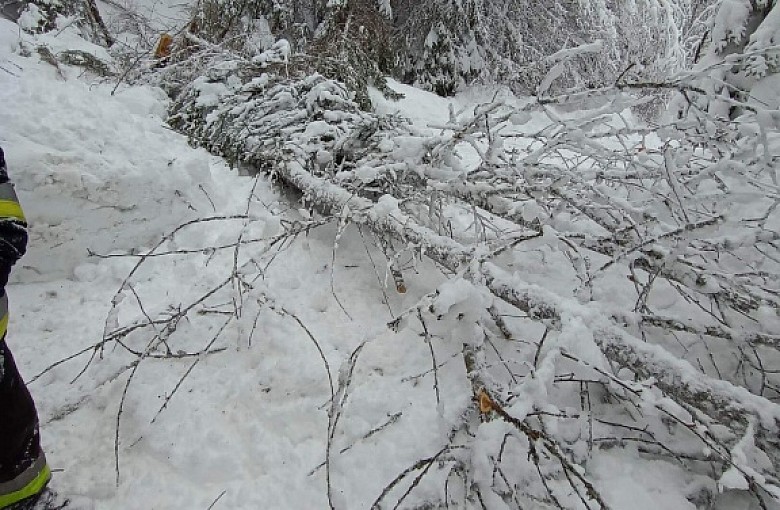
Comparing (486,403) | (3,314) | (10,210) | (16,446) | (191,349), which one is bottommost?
(191,349)

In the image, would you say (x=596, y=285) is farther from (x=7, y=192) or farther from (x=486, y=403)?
(x=7, y=192)

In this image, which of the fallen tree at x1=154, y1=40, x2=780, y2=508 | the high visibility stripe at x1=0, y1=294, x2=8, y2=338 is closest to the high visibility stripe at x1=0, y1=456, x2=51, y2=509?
the high visibility stripe at x1=0, y1=294, x2=8, y2=338

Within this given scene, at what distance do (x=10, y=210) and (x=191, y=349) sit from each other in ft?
2.71

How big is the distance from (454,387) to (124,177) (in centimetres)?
196

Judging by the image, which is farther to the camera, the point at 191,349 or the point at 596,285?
the point at 596,285

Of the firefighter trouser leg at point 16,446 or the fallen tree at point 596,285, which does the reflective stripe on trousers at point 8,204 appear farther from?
the fallen tree at point 596,285

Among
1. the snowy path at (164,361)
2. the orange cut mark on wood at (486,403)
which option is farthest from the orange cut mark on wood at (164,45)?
the orange cut mark on wood at (486,403)

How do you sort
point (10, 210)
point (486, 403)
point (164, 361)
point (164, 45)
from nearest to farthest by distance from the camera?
1. point (486, 403)
2. point (10, 210)
3. point (164, 361)
4. point (164, 45)

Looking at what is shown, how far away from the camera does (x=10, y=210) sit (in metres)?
1.43

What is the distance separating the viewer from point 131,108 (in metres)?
3.52

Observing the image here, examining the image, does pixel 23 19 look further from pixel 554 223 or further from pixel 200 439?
pixel 554 223

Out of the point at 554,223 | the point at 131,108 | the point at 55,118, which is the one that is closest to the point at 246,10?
the point at 131,108

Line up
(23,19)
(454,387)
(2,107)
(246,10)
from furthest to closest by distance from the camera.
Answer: (246,10), (23,19), (2,107), (454,387)

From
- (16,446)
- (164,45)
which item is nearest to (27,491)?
(16,446)
